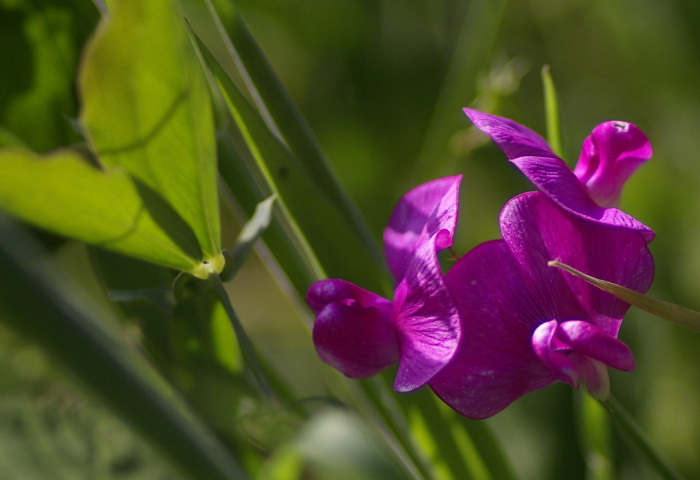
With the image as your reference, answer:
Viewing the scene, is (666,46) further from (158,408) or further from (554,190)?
(158,408)

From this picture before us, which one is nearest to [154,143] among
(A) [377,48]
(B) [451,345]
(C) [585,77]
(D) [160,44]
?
(D) [160,44]

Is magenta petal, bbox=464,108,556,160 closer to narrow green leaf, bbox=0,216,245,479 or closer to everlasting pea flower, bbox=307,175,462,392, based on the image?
everlasting pea flower, bbox=307,175,462,392

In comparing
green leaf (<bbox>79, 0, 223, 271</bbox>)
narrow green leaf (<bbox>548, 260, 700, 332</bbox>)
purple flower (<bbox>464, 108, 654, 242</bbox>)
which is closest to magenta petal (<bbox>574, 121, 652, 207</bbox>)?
purple flower (<bbox>464, 108, 654, 242</bbox>)

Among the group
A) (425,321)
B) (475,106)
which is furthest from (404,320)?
(475,106)

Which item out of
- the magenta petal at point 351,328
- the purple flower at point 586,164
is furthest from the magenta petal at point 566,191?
the magenta petal at point 351,328

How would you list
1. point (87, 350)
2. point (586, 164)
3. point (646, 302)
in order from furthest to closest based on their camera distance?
1. point (586, 164)
2. point (646, 302)
3. point (87, 350)

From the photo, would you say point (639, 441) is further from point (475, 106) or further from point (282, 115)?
point (475, 106)

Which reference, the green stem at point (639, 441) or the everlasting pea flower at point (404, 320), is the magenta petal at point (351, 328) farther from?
the green stem at point (639, 441)
